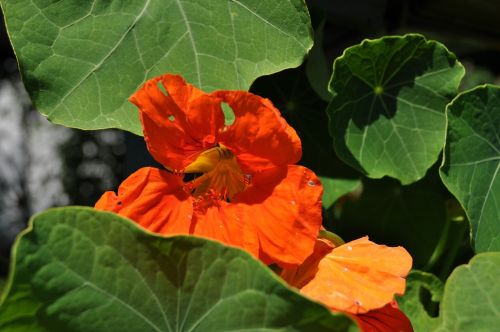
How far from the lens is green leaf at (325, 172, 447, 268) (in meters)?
0.92

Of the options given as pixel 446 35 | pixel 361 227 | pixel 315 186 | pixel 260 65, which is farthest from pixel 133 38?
pixel 446 35

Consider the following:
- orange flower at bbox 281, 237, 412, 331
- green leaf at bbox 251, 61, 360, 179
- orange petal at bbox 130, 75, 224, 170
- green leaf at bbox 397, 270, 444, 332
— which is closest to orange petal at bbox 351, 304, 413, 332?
orange flower at bbox 281, 237, 412, 331

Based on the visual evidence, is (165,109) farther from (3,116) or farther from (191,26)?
(3,116)

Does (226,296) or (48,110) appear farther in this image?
(48,110)

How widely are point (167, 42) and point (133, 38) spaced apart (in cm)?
4

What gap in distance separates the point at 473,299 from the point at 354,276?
0.11 metres

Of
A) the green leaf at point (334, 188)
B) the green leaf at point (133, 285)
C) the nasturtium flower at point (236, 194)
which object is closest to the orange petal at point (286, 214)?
the nasturtium flower at point (236, 194)

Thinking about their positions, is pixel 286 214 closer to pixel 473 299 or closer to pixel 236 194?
pixel 236 194

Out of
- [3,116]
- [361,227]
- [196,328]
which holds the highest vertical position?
[196,328]

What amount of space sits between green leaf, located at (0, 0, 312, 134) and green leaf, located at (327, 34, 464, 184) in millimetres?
111

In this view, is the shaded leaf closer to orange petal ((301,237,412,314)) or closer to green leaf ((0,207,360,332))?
orange petal ((301,237,412,314))

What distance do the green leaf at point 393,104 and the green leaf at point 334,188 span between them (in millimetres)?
58

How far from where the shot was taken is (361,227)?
95cm

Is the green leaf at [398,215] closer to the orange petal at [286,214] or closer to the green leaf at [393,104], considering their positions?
the green leaf at [393,104]
